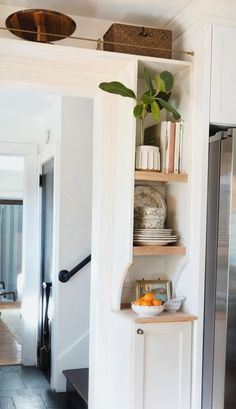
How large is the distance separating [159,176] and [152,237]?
0.30 meters

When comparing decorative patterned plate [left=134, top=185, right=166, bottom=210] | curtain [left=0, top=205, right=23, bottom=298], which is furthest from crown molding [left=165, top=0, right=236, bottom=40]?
curtain [left=0, top=205, right=23, bottom=298]

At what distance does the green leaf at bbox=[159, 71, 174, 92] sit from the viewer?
2.28 metres

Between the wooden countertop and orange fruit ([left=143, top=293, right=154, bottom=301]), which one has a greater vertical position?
orange fruit ([left=143, top=293, right=154, bottom=301])

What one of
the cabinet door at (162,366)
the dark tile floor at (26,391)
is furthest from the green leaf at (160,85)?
the dark tile floor at (26,391)

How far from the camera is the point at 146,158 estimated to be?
2.28 m

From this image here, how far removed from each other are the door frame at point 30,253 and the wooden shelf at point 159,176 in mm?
2607

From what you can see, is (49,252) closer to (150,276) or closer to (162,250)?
(150,276)

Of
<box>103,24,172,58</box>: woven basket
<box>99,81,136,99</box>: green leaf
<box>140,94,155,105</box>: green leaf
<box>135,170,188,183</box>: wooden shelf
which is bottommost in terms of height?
<box>135,170,188,183</box>: wooden shelf

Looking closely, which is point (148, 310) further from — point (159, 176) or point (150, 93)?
point (150, 93)

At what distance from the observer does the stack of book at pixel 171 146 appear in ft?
7.63

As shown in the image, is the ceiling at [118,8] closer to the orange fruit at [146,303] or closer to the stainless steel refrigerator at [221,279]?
the stainless steel refrigerator at [221,279]

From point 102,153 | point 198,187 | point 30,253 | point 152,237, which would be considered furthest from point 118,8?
point 30,253

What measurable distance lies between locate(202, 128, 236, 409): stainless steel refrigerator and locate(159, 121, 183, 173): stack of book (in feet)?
0.55

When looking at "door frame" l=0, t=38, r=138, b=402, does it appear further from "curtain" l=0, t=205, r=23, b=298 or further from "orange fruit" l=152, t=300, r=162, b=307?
A: "curtain" l=0, t=205, r=23, b=298
